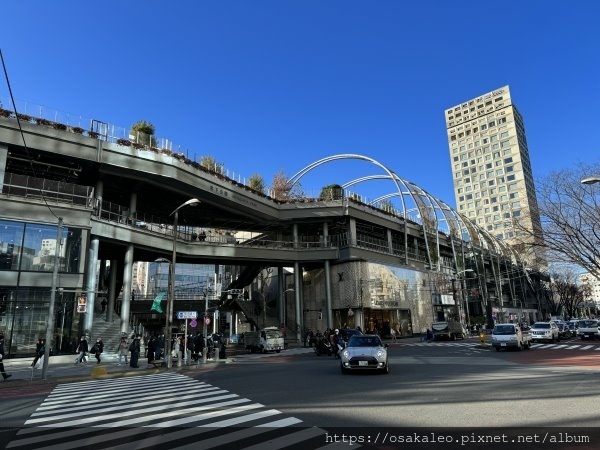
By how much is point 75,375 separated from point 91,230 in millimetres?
13497

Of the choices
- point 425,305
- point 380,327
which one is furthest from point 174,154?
point 425,305

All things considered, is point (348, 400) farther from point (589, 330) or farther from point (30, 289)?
point (589, 330)

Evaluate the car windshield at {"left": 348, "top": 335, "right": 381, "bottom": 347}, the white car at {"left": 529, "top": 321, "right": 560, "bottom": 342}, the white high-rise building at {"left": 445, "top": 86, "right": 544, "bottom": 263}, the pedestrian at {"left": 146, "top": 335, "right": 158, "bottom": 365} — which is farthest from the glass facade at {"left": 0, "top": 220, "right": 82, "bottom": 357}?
the white high-rise building at {"left": 445, "top": 86, "right": 544, "bottom": 263}

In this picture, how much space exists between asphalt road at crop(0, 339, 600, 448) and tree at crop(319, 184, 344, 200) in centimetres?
3575

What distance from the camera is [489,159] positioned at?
128 meters

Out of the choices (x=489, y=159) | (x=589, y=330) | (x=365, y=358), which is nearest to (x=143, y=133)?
(x=365, y=358)

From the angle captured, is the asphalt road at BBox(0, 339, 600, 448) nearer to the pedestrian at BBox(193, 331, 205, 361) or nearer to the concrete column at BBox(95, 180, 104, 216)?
the pedestrian at BBox(193, 331, 205, 361)

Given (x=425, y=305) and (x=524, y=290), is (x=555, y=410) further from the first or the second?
(x=524, y=290)

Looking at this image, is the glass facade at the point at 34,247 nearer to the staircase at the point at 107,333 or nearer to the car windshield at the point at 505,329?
the staircase at the point at 107,333

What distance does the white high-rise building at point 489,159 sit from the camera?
397ft

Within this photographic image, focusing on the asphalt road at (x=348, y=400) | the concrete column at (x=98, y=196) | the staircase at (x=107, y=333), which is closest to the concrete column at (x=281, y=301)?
the staircase at (x=107, y=333)

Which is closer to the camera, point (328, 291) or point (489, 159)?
point (328, 291)

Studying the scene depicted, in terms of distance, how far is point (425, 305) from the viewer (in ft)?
190

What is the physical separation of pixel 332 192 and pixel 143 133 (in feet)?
77.7
